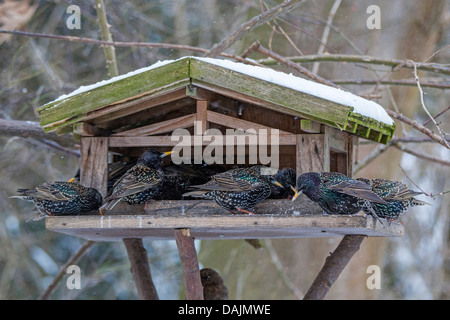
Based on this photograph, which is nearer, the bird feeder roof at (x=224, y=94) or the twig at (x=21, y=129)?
the bird feeder roof at (x=224, y=94)

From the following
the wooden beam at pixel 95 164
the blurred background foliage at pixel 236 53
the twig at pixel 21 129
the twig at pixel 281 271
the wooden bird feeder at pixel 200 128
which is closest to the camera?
the wooden bird feeder at pixel 200 128

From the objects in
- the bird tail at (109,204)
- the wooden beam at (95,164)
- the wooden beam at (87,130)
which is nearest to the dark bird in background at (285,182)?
the bird tail at (109,204)

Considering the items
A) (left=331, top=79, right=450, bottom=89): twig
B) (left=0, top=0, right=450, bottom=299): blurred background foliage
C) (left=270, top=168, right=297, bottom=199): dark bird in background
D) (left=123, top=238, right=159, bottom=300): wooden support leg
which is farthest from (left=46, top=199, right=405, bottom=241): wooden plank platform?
(left=0, top=0, right=450, bottom=299): blurred background foliage

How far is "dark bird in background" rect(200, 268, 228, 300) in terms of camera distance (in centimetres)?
551

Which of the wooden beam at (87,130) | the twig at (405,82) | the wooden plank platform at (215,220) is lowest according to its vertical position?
the wooden plank platform at (215,220)

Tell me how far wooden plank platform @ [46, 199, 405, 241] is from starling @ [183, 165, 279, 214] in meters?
0.10

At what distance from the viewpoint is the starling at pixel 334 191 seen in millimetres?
3949

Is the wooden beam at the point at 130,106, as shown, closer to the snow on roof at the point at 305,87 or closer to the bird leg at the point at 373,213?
the snow on roof at the point at 305,87

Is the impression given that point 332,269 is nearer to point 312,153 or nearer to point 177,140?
point 312,153

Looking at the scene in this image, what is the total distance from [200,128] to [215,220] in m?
0.79

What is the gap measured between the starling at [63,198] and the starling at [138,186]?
0.45 feet
